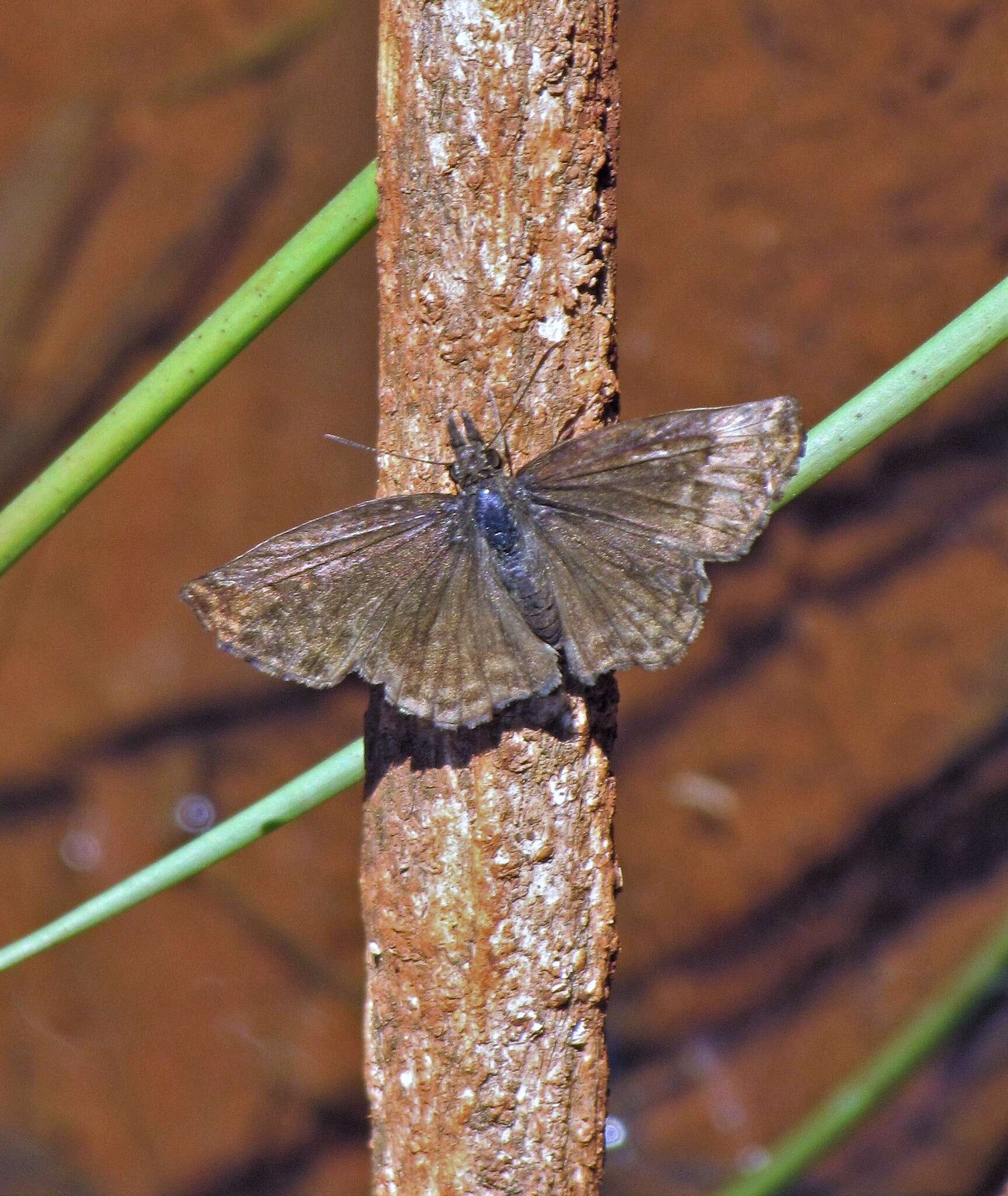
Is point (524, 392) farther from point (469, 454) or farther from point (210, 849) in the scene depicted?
point (210, 849)

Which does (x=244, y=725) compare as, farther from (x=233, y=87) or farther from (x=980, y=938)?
(x=980, y=938)

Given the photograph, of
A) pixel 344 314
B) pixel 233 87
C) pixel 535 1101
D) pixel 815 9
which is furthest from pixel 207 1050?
pixel 815 9

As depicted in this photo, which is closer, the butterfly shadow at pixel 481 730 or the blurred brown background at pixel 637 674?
the butterfly shadow at pixel 481 730

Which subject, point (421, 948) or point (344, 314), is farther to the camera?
point (344, 314)

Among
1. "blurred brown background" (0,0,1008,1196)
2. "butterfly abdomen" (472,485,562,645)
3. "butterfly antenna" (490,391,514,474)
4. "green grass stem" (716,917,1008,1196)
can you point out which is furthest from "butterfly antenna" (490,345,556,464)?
"blurred brown background" (0,0,1008,1196)

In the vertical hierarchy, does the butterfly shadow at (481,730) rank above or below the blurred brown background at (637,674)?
below

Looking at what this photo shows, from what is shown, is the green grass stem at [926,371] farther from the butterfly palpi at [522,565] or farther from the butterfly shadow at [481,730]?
the butterfly shadow at [481,730]

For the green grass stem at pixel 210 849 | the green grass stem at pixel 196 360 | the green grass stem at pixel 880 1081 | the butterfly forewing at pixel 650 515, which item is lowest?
the green grass stem at pixel 880 1081

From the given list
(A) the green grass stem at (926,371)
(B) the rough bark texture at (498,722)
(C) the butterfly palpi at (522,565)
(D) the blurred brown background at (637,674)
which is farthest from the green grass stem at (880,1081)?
(D) the blurred brown background at (637,674)
